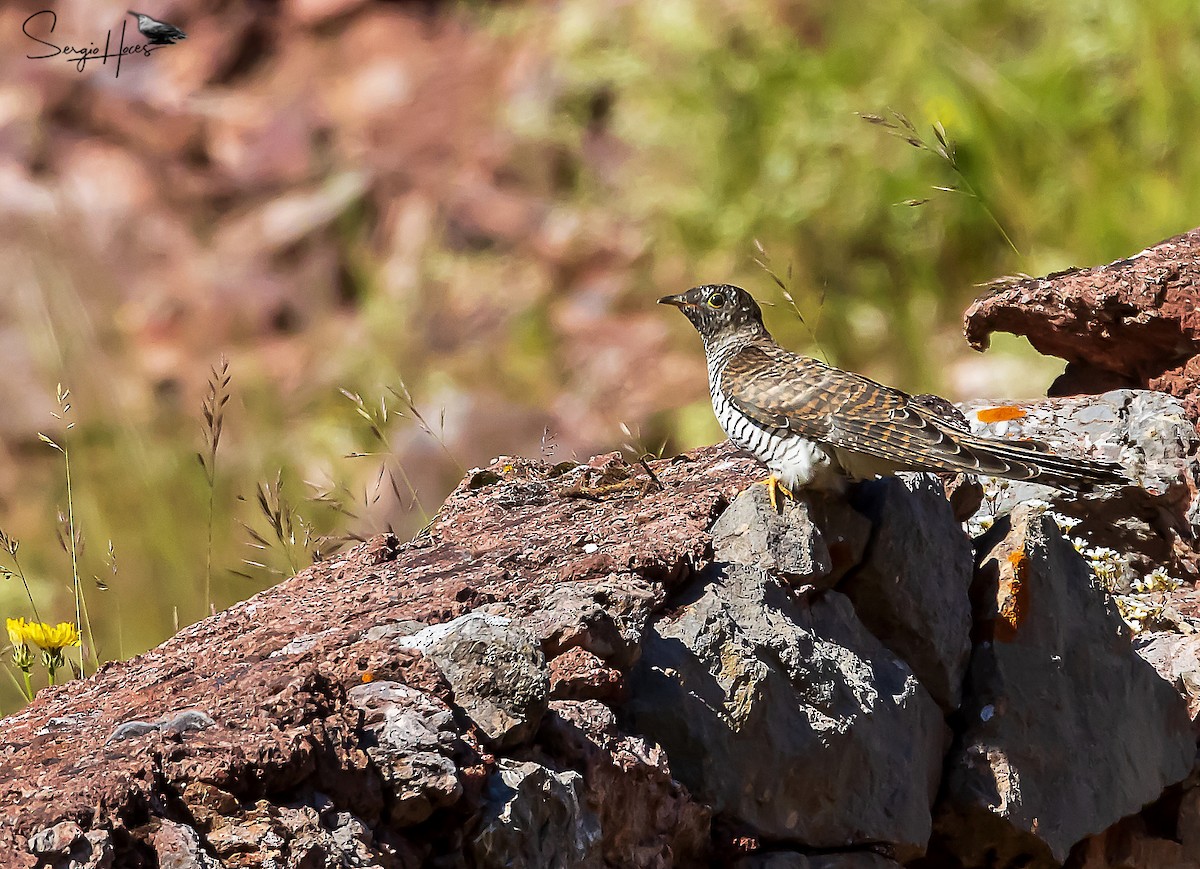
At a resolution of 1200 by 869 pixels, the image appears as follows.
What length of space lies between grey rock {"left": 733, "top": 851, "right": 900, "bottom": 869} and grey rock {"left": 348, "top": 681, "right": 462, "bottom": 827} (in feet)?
2.56

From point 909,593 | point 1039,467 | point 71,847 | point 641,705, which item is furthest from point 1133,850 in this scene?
point 71,847

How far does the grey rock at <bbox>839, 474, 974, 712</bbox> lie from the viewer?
126 inches

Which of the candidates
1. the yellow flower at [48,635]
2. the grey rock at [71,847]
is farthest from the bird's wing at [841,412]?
the grey rock at [71,847]

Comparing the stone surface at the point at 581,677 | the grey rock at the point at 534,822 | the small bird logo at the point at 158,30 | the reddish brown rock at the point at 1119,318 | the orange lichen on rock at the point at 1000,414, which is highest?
the small bird logo at the point at 158,30

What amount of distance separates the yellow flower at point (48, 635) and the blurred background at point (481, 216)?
1347mm

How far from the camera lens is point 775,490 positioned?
3.15 metres

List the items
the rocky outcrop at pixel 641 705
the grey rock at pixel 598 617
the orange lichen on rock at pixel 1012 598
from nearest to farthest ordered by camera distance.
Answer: the rocky outcrop at pixel 641 705
the grey rock at pixel 598 617
the orange lichen on rock at pixel 1012 598

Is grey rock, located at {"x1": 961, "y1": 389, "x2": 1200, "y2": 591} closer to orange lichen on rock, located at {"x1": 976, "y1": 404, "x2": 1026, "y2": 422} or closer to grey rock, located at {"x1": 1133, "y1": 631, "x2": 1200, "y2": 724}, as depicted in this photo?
orange lichen on rock, located at {"x1": 976, "y1": 404, "x2": 1026, "y2": 422}

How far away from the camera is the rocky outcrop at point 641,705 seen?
6.70 feet

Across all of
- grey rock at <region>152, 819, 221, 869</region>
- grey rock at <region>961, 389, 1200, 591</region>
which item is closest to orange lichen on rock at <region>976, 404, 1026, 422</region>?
grey rock at <region>961, 389, 1200, 591</region>

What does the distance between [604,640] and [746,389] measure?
44.2 inches

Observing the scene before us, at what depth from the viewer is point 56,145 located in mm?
9438

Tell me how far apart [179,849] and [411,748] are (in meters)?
0.40

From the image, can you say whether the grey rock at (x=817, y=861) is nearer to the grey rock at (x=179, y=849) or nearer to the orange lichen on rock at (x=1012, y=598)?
the orange lichen on rock at (x=1012, y=598)
